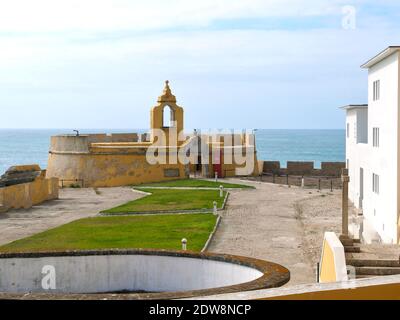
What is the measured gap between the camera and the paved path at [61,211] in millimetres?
27797

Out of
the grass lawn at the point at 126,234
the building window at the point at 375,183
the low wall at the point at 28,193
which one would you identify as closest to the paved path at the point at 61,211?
the low wall at the point at 28,193

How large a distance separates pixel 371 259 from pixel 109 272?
7824 mm

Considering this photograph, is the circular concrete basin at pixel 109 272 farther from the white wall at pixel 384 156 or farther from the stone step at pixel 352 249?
the white wall at pixel 384 156

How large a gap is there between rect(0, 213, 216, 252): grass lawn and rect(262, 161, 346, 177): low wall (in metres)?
21.5

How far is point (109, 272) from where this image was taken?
11906 millimetres

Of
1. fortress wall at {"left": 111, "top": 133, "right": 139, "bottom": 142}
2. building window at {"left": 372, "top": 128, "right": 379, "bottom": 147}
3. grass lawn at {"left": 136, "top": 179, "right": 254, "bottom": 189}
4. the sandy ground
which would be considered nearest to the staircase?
the sandy ground

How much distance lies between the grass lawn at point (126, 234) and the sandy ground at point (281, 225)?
2.88 ft

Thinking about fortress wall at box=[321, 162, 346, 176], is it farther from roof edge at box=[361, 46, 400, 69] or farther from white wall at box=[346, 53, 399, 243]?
roof edge at box=[361, 46, 400, 69]

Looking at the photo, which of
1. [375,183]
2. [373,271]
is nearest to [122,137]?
[375,183]

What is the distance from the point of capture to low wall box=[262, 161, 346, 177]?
4969cm

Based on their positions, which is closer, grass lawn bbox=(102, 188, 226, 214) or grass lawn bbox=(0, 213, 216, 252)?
grass lawn bbox=(0, 213, 216, 252)

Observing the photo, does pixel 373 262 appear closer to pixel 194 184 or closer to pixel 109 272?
pixel 109 272
